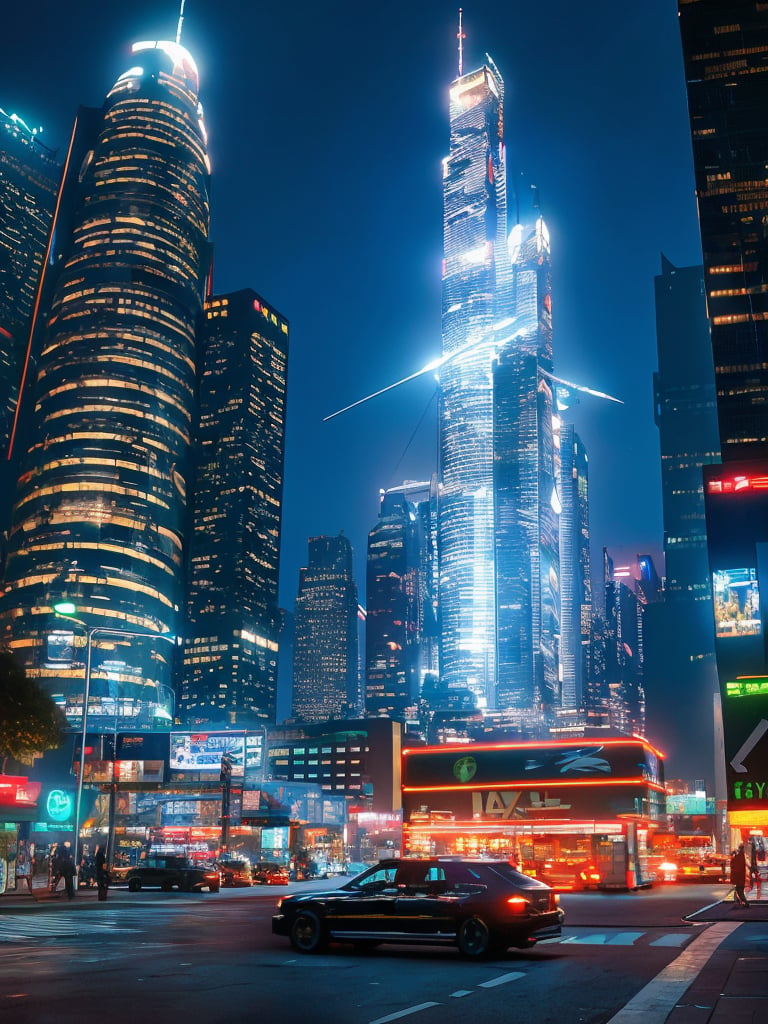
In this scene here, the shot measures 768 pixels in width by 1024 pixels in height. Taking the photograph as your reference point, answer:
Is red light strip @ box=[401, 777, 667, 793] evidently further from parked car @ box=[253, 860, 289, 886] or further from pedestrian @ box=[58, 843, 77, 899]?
pedestrian @ box=[58, 843, 77, 899]

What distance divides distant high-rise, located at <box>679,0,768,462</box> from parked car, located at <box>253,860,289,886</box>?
101682 millimetres

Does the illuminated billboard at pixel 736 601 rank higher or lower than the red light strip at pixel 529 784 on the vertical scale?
higher

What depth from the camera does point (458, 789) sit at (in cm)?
6109

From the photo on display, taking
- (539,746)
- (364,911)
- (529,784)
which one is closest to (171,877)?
(529,784)

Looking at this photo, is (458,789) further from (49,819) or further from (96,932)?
(96,932)

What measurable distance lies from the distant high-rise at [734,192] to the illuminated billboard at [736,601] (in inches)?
2143

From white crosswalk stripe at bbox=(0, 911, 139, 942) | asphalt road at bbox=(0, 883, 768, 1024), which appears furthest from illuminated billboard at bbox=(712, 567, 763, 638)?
A: white crosswalk stripe at bbox=(0, 911, 139, 942)

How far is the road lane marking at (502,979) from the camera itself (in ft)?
44.1

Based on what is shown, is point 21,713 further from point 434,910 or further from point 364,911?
point 434,910

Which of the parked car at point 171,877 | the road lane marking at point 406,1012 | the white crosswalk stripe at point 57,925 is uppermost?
the road lane marking at point 406,1012

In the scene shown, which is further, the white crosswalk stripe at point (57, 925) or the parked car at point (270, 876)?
the parked car at point (270, 876)

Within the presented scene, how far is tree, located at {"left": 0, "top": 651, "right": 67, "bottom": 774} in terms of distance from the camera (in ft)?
152

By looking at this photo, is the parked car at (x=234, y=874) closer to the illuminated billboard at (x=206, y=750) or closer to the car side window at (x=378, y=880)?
the illuminated billboard at (x=206, y=750)

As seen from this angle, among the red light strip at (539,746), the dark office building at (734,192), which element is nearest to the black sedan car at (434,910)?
the red light strip at (539,746)
